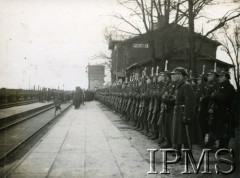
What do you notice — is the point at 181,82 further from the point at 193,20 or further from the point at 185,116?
the point at 193,20

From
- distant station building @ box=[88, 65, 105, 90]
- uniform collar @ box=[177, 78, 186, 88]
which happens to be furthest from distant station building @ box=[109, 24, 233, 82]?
distant station building @ box=[88, 65, 105, 90]

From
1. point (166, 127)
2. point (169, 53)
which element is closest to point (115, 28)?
point (169, 53)

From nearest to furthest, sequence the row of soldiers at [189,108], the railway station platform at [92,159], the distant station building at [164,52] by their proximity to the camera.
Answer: the railway station platform at [92,159]
the row of soldiers at [189,108]
the distant station building at [164,52]

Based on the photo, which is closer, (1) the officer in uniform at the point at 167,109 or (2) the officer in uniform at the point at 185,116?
(2) the officer in uniform at the point at 185,116

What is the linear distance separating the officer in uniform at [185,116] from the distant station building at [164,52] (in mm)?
9541

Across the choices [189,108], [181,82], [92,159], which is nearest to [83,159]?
[92,159]

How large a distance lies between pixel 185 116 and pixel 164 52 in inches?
538

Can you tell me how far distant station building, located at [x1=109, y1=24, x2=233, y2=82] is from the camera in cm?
2088

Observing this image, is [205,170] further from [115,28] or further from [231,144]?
[115,28]

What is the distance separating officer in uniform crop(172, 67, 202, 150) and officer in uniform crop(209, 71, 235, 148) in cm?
127

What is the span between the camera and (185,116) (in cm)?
775

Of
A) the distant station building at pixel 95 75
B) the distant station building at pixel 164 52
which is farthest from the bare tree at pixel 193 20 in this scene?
the distant station building at pixel 95 75

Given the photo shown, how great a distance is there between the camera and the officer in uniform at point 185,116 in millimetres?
7793

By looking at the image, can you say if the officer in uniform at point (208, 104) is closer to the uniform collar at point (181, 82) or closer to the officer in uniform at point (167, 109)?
the officer in uniform at point (167, 109)
